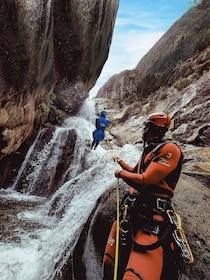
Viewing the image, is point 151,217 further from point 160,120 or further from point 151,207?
point 160,120

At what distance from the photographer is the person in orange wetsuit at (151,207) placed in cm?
276

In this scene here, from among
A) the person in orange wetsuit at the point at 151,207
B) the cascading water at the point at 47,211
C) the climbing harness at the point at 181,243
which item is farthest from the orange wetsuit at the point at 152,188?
the cascading water at the point at 47,211

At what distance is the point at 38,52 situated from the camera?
7.90 meters

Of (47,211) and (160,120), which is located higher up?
(160,120)

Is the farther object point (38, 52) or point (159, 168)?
point (38, 52)

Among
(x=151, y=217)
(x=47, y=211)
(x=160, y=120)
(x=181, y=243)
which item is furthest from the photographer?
(x=47, y=211)

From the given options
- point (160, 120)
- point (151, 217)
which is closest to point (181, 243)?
point (151, 217)

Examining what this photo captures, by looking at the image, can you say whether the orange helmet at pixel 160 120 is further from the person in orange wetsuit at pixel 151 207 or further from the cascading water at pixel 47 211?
the cascading water at pixel 47 211

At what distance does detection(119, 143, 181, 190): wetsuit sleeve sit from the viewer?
2986 mm

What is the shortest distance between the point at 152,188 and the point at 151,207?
23cm

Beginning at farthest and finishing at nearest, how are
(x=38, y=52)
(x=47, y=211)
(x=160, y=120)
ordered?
1. (x=38, y=52)
2. (x=47, y=211)
3. (x=160, y=120)

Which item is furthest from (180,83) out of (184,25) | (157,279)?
(157,279)

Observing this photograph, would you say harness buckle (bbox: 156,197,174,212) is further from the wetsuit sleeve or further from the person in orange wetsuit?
the wetsuit sleeve

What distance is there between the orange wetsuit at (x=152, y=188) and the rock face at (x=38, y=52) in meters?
5.58
